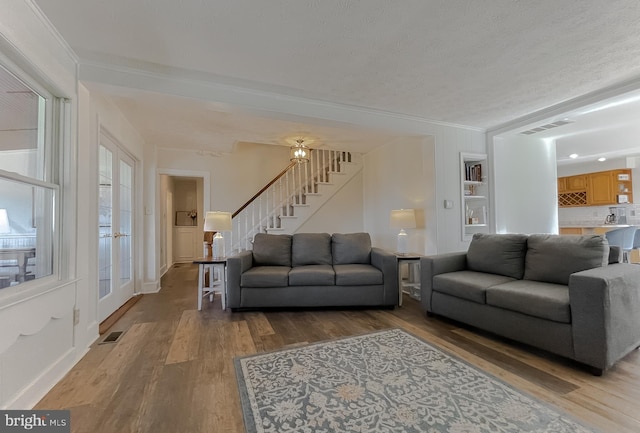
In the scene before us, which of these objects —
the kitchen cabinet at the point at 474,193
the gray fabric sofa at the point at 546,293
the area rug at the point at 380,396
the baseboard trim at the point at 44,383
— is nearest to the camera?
the area rug at the point at 380,396

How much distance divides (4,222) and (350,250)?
10.4ft

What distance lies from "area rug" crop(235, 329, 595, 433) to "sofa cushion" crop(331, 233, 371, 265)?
1638mm

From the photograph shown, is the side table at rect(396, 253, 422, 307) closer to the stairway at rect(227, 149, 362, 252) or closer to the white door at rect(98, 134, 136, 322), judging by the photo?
the stairway at rect(227, 149, 362, 252)

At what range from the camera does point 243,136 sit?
14.1 ft

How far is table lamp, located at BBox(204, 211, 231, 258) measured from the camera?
3.68 meters

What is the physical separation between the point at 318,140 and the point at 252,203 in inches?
72.8

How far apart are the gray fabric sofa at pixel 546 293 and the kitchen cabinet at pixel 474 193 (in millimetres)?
1149

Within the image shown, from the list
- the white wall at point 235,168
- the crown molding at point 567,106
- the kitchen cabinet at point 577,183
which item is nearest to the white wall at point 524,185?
the crown molding at point 567,106

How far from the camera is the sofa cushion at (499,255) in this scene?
279cm

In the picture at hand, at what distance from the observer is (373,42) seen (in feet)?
7.06

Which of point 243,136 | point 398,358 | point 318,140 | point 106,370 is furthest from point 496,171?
point 106,370

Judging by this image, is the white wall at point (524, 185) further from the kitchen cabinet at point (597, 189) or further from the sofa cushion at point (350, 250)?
the kitchen cabinet at point (597, 189)

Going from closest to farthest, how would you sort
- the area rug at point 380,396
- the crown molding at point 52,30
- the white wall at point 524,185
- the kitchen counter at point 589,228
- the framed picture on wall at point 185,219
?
the area rug at point 380,396
the crown molding at point 52,30
the white wall at point 524,185
the kitchen counter at point 589,228
the framed picture on wall at point 185,219

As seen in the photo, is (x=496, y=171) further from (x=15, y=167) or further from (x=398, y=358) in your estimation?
(x=15, y=167)
